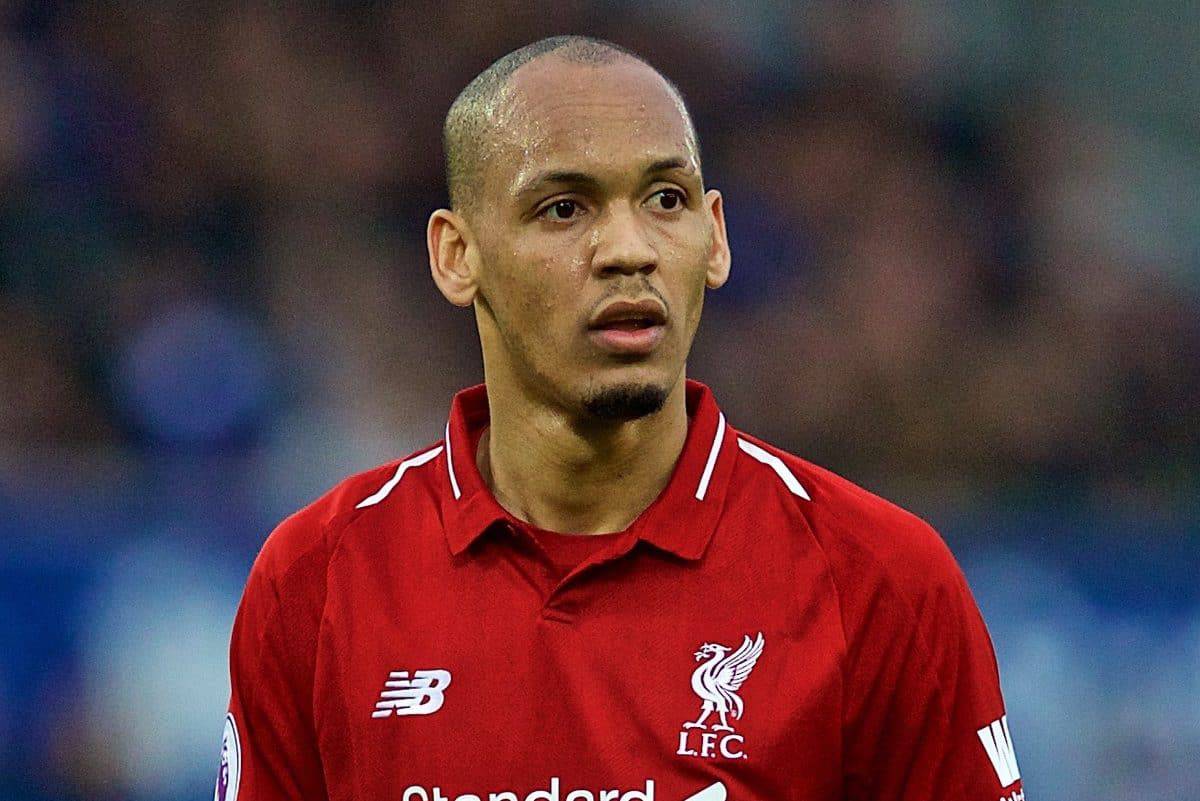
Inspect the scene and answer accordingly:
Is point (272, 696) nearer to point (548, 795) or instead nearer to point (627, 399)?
point (548, 795)

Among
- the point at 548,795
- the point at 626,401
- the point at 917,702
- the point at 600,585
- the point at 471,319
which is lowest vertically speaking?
the point at 548,795

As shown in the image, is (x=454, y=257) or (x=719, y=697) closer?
(x=719, y=697)

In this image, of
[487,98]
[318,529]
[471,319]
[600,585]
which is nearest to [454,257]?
[487,98]

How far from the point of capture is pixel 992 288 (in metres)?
6.02

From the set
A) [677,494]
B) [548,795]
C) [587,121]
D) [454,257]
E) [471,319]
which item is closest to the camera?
[548,795]

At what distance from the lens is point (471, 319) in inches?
235

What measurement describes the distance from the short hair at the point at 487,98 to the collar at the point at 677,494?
1.30 feet

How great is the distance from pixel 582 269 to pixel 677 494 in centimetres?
38

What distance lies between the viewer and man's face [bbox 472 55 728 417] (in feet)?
8.20

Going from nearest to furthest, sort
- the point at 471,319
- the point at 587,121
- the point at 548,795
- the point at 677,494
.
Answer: the point at 548,795
the point at 587,121
the point at 677,494
the point at 471,319

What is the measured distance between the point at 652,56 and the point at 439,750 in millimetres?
4157

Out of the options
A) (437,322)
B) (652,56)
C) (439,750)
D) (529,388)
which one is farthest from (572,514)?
(652,56)

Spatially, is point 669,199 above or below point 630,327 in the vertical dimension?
above

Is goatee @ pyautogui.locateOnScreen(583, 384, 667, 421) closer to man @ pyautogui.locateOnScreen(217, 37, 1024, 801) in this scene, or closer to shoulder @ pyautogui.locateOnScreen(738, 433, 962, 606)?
man @ pyautogui.locateOnScreen(217, 37, 1024, 801)
